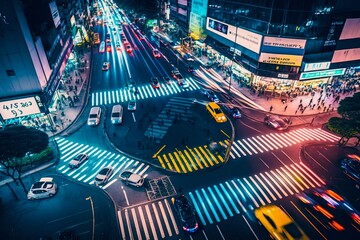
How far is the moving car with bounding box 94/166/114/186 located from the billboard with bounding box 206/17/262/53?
31.8 m

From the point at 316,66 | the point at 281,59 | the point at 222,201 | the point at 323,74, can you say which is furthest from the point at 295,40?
the point at 222,201

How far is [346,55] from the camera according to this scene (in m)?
→ 38.2

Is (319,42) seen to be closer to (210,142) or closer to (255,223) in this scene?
(210,142)

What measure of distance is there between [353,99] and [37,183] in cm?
3823

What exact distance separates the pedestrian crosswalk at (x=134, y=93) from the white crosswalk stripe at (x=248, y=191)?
24.4m

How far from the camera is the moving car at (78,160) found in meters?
25.8

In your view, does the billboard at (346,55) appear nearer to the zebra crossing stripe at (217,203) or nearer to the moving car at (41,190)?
the zebra crossing stripe at (217,203)

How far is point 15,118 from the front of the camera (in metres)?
28.4

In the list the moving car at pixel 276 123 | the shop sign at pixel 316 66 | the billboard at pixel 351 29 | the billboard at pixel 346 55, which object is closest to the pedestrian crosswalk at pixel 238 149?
the moving car at pixel 276 123

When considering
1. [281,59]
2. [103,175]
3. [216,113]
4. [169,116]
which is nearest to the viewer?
[103,175]

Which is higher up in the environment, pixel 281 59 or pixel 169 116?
pixel 281 59

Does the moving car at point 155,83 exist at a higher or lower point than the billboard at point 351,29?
lower

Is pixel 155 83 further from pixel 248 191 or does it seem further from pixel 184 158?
pixel 248 191

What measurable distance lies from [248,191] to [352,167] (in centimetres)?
1286
